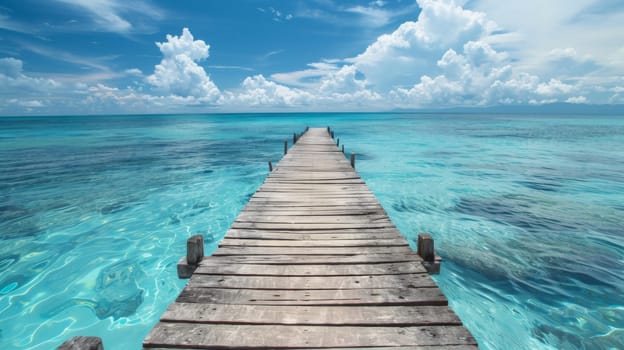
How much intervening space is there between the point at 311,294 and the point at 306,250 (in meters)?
1.13

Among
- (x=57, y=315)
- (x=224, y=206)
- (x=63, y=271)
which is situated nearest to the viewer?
(x=57, y=315)

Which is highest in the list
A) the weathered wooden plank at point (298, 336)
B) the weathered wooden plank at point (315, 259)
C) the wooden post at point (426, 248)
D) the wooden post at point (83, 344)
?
the wooden post at point (83, 344)

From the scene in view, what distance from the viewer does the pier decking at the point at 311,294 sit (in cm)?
269

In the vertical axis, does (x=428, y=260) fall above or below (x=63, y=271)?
above

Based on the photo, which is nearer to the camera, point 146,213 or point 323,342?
point 323,342

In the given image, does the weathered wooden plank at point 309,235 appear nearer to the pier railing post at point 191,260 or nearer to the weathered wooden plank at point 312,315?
the pier railing post at point 191,260

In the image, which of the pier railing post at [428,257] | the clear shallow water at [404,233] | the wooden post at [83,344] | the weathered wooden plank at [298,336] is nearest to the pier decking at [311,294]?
the weathered wooden plank at [298,336]

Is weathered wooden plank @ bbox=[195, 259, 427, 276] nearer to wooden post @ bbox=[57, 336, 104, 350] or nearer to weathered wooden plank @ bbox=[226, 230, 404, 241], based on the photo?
→ weathered wooden plank @ bbox=[226, 230, 404, 241]

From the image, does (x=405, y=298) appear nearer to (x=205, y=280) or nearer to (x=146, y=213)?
(x=205, y=280)

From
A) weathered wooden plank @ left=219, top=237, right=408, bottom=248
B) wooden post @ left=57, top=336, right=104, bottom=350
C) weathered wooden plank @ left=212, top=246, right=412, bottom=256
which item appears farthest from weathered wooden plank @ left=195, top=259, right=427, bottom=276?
wooden post @ left=57, top=336, right=104, bottom=350

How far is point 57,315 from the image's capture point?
19.2 ft

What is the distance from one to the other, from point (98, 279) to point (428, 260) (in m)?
7.56

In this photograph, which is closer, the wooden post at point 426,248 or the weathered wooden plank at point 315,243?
the wooden post at point 426,248

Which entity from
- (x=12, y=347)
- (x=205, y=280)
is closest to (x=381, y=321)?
(x=205, y=280)
